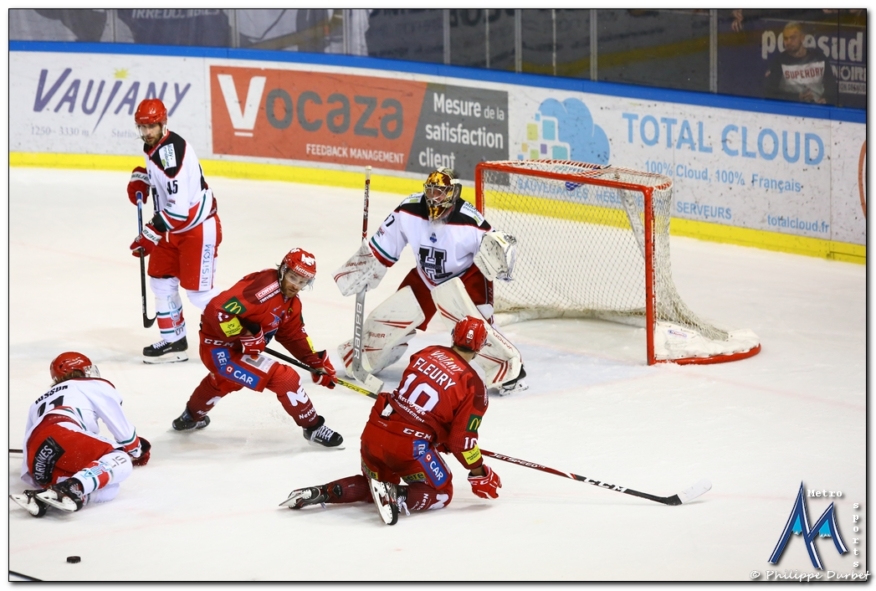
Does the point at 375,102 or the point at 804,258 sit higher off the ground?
the point at 375,102

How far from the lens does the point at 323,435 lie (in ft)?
19.0

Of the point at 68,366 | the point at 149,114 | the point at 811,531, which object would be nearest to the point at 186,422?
the point at 68,366

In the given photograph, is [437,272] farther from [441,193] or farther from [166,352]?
[166,352]

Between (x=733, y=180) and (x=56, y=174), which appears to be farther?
(x=56, y=174)

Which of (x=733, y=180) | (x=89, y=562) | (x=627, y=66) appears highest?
(x=627, y=66)

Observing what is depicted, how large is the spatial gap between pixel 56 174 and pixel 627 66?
5384 millimetres

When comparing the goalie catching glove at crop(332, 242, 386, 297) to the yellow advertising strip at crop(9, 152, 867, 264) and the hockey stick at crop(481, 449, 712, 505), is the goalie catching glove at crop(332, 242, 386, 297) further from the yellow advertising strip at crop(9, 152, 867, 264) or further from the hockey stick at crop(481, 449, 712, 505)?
the yellow advertising strip at crop(9, 152, 867, 264)

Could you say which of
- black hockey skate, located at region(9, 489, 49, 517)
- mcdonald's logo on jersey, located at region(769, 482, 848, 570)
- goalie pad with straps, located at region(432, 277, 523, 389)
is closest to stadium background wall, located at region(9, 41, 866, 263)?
goalie pad with straps, located at region(432, 277, 523, 389)

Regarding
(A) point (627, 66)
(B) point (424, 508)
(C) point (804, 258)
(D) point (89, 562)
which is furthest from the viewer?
(A) point (627, 66)

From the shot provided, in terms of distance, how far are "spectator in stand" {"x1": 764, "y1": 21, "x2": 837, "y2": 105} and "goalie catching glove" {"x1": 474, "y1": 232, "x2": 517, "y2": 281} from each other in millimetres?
3415

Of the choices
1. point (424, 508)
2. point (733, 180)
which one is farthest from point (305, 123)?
point (424, 508)

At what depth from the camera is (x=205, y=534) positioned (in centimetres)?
492

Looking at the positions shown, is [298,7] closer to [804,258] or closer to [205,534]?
[804,258]

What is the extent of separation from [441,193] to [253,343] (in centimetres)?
124
